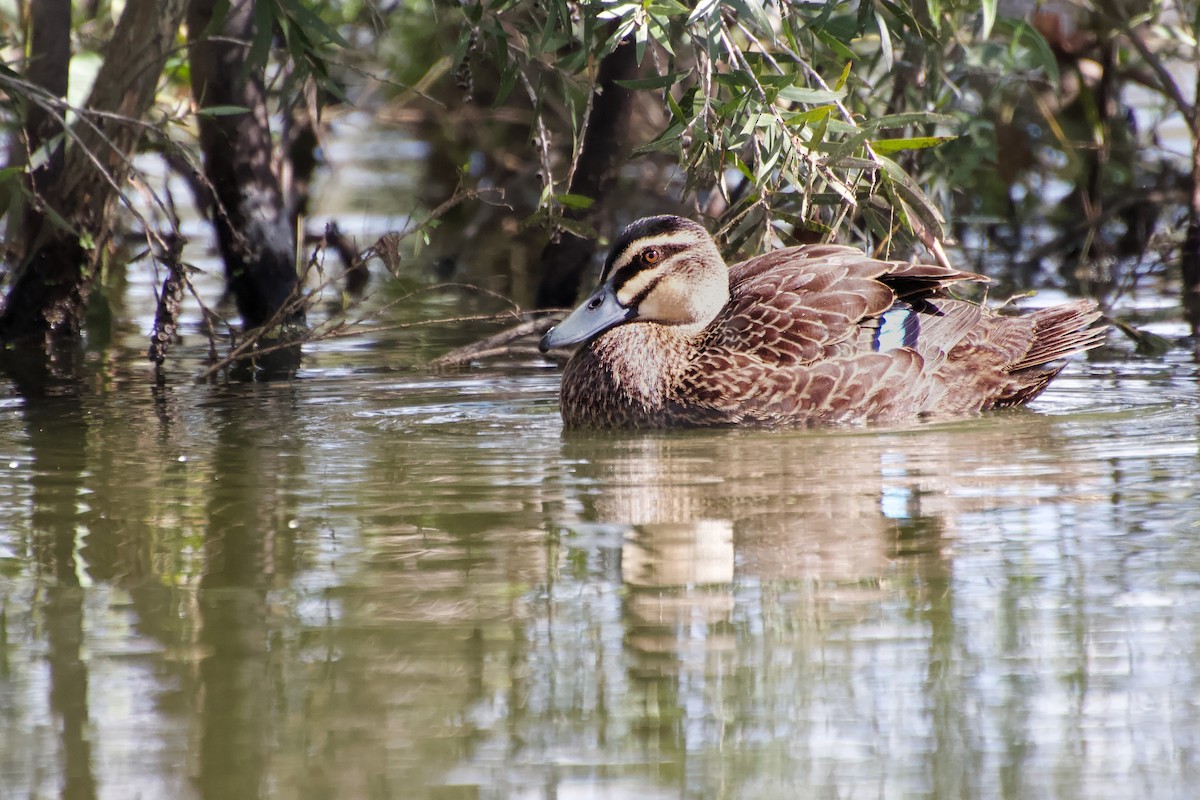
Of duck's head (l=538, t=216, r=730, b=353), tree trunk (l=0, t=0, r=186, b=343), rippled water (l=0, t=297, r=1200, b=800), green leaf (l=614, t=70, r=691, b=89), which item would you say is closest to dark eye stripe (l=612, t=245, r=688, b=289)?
duck's head (l=538, t=216, r=730, b=353)

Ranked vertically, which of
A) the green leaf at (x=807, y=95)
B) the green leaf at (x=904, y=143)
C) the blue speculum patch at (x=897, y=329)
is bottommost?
the blue speculum patch at (x=897, y=329)

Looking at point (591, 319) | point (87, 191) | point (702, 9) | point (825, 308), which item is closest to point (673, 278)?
point (591, 319)

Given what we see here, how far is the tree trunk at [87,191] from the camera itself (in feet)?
28.3

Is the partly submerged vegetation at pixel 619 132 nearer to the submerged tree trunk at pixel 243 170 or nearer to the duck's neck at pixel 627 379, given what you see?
the submerged tree trunk at pixel 243 170

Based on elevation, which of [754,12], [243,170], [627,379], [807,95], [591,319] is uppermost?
A: [243,170]

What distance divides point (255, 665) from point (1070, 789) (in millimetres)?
1695

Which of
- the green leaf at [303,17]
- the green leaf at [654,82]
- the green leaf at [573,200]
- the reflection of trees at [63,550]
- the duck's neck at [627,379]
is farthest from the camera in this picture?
the green leaf at [573,200]

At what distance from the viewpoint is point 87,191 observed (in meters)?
9.20

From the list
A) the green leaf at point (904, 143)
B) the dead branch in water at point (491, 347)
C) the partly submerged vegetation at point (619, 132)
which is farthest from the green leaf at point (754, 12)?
the dead branch in water at point (491, 347)

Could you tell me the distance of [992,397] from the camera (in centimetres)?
739

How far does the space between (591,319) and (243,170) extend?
3.05 meters

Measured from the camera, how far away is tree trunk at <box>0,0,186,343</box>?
8633mm

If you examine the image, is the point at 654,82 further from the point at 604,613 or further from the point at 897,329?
the point at 604,613

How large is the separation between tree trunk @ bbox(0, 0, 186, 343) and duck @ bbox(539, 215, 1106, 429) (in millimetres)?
2434
